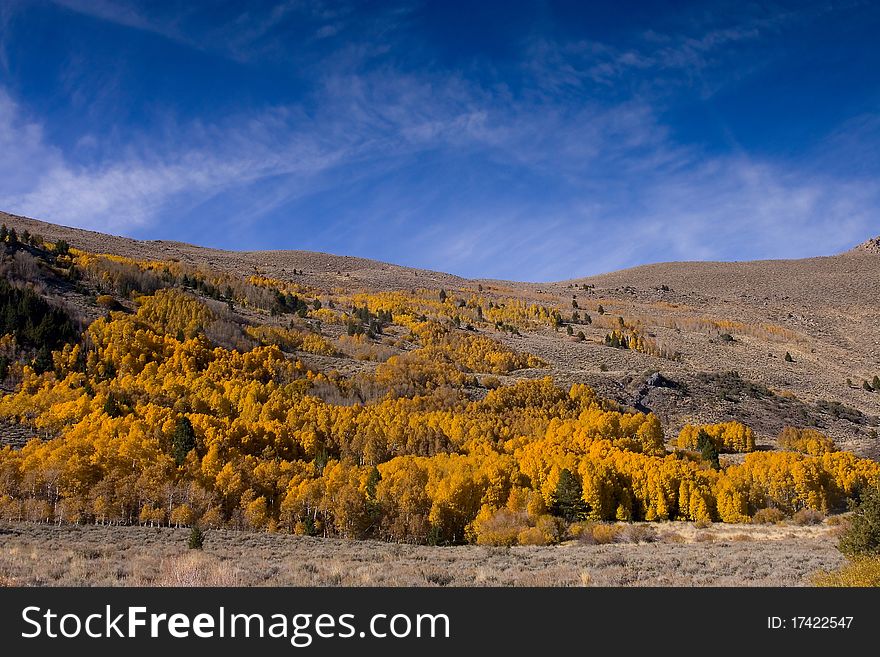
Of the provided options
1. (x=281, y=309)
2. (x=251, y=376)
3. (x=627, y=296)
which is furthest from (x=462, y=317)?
(x=627, y=296)

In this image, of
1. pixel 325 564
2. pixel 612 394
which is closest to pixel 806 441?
pixel 612 394

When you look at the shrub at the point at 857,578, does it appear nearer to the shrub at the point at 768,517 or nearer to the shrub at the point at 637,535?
the shrub at the point at 637,535

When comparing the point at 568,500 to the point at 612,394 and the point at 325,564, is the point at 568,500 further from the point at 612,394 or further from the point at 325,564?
the point at 612,394

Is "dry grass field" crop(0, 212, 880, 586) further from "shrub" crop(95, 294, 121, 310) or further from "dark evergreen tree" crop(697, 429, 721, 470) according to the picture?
"dark evergreen tree" crop(697, 429, 721, 470)

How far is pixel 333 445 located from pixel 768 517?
43726mm

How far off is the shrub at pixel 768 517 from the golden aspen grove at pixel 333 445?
986 mm

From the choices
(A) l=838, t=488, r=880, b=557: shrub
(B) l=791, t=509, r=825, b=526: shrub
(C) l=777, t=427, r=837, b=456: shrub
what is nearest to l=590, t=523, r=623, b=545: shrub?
(B) l=791, t=509, r=825, b=526: shrub

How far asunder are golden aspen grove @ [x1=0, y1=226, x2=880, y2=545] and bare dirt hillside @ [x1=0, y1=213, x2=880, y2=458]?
9.21 metres

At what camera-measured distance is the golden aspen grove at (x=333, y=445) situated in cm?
4662

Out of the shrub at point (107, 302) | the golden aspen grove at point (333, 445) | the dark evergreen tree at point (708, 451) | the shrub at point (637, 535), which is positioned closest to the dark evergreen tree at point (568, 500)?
the golden aspen grove at point (333, 445)

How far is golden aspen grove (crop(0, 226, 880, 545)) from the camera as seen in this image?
153ft

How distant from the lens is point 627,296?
179 metres
